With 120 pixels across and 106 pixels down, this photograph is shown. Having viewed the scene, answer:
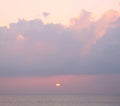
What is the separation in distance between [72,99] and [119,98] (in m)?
9.41

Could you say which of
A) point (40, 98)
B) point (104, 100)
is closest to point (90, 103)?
point (104, 100)

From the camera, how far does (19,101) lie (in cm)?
9888

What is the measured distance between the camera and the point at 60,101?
316 ft

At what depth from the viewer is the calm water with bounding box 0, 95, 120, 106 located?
94250 mm

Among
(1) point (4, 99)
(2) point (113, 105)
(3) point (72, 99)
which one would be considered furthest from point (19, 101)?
(2) point (113, 105)

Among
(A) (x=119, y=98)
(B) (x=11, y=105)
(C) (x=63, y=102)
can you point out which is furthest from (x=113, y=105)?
(B) (x=11, y=105)

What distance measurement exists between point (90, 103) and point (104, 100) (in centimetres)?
311

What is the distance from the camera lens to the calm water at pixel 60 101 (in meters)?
94.2

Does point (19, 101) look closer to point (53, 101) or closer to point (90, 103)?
point (53, 101)

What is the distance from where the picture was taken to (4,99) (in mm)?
98875

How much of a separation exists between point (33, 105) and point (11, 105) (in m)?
3.84

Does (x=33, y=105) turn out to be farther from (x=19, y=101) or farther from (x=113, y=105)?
(x=113, y=105)

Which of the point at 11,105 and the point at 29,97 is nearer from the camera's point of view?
the point at 11,105

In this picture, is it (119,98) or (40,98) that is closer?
(119,98)
